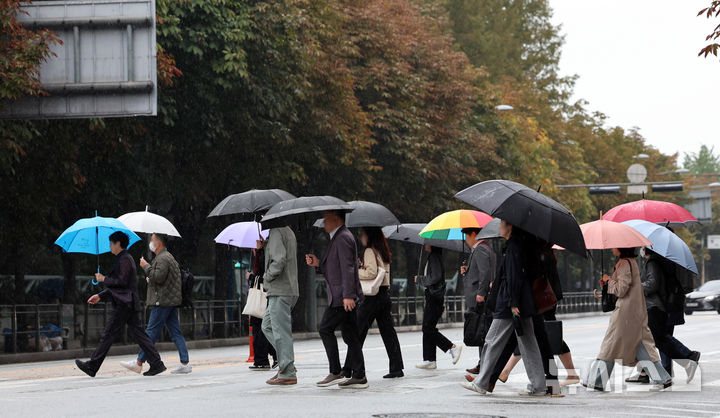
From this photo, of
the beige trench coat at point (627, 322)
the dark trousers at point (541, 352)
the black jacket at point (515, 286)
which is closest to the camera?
the black jacket at point (515, 286)

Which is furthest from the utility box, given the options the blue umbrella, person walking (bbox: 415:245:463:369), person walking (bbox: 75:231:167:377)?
person walking (bbox: 415:245:463:369)

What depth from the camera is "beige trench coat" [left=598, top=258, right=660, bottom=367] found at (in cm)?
1223

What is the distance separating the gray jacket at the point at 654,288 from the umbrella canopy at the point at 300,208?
323cm

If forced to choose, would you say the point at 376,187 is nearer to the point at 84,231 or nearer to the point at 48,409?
the point at 84,231

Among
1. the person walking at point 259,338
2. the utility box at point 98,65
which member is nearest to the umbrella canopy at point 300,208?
the person walking at point 259,338

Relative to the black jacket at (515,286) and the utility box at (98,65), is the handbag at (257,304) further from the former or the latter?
the black jacket at (515,286)

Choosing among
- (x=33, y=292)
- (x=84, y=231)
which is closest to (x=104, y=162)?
(x=33, y=292)

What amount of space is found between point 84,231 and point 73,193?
7.52 meters

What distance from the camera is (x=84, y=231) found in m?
16.8

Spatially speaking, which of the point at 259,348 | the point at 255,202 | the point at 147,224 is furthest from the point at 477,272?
the point at 147,224

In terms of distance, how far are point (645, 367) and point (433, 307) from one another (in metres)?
3.33

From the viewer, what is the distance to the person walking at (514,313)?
1101 cm

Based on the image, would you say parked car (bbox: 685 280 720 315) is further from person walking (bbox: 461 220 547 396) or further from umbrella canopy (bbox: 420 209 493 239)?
person walking (bbox: 461 220 547 396)

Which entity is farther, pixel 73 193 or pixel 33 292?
pixel 33 292
